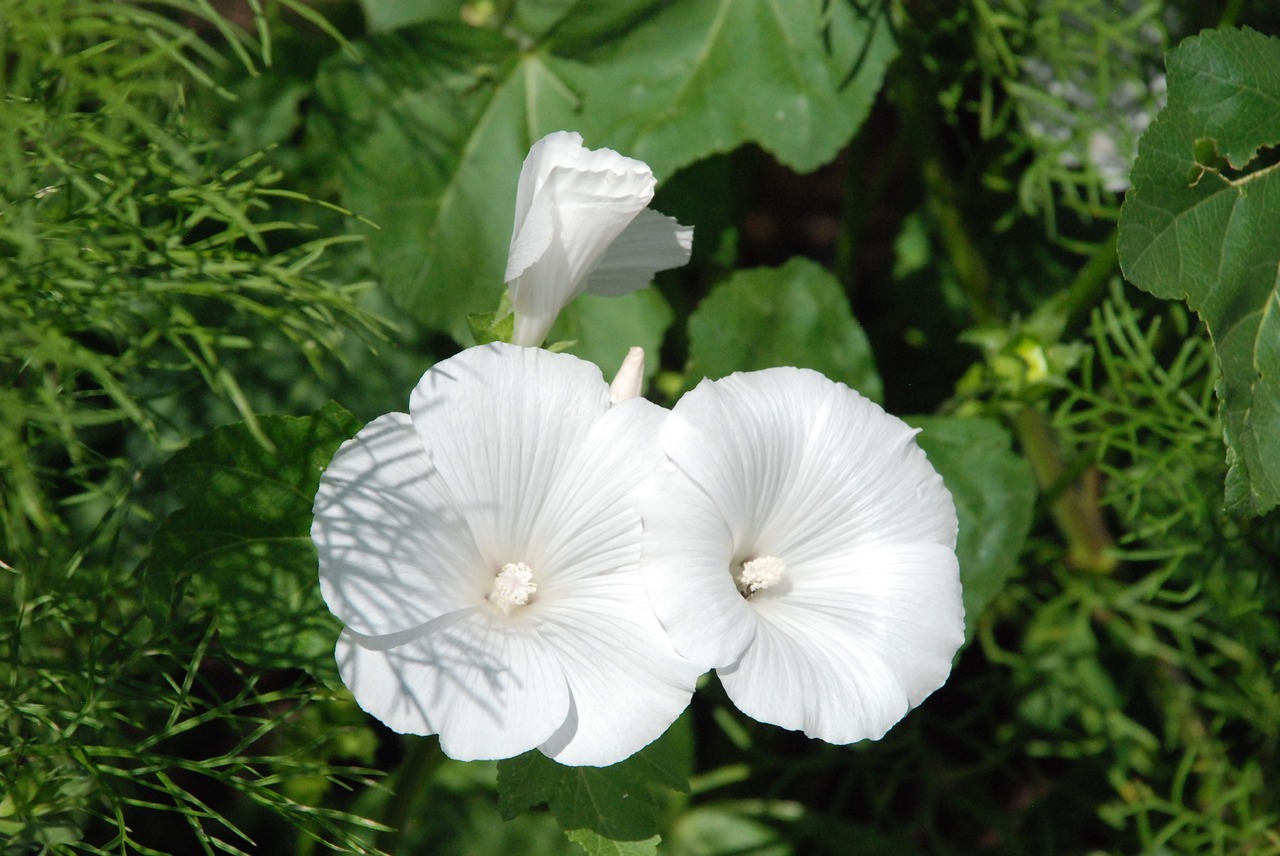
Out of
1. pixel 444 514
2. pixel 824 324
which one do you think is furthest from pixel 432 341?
pixel 444 514

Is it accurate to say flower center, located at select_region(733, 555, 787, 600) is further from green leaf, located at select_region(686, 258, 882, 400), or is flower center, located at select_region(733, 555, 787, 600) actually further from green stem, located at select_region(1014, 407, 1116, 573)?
green stem, located at select_region(1014, 407, 1116, 573)

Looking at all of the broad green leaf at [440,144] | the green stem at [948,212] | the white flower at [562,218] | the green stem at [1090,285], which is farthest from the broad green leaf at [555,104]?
the white flower at [562,218]

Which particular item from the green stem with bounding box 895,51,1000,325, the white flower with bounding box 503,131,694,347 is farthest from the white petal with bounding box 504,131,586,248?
the green stem with bounding box 895,51,1000,325

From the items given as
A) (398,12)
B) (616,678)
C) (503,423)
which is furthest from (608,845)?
(398,12)

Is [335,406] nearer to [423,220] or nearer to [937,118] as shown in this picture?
[423,220]

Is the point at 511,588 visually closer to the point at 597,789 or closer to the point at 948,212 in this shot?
the point at 597,789

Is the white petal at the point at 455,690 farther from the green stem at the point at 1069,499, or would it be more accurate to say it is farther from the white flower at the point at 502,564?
the green stem at the point at 1069,499
